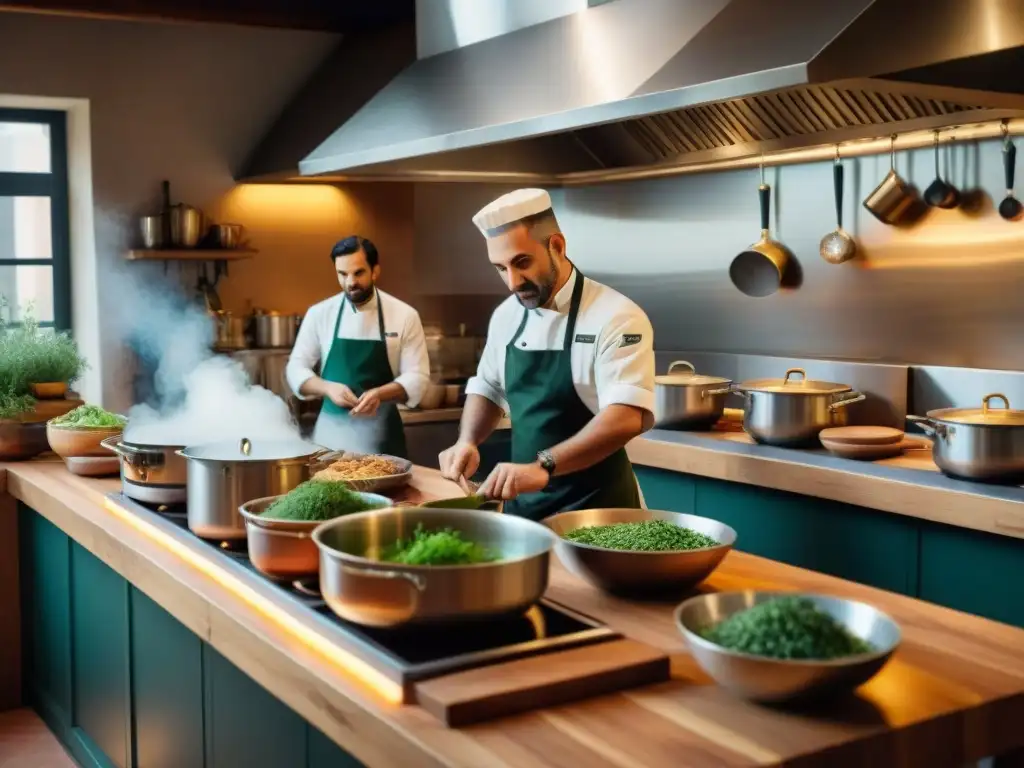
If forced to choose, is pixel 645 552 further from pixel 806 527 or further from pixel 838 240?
pixel 838 240

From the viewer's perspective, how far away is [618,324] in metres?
3.19

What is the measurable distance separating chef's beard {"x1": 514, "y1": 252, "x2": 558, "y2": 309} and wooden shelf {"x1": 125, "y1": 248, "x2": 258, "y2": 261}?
3675 millimetres

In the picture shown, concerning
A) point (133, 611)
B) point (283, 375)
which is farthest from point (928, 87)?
point (283, 375)

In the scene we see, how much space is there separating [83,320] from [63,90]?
1.29 m

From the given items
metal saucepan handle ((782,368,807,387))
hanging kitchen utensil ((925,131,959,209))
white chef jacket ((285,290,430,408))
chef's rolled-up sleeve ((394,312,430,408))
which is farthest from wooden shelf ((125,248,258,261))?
hanging kitchen utensil ((925,131,959,209))

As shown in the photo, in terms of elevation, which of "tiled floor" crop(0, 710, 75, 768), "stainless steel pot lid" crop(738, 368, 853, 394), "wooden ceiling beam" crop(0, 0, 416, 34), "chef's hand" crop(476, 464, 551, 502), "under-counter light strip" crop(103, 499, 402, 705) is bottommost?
"tiled floor" crop(0, 710, 75, 768)

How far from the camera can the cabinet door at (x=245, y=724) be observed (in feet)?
7.27

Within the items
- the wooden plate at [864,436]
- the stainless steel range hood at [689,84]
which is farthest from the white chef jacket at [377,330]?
the wooden plate at [864,436]

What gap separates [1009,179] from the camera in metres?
4.09

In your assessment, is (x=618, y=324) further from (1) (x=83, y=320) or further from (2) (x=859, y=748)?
(1) (x=83, y=320)

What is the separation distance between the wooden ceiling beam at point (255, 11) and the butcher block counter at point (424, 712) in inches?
121

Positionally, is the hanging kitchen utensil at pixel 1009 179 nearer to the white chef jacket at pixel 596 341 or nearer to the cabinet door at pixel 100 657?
the white chef jacket at pixel 596 341

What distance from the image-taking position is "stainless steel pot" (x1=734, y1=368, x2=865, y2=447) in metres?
4.14

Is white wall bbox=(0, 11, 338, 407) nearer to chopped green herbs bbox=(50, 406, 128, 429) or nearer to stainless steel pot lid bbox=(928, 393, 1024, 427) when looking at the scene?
chopped green herbs bbox=(50, 406, 128, 429)
